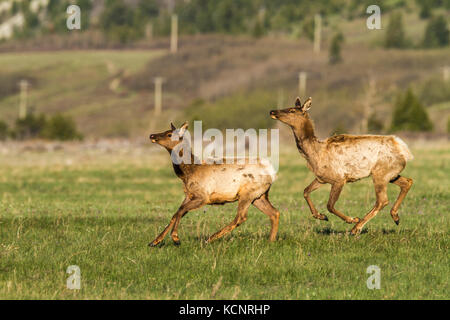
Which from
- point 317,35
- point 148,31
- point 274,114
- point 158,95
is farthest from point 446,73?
point 274,114

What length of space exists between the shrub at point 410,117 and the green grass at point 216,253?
44.9 metres

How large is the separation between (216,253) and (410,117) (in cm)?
5536

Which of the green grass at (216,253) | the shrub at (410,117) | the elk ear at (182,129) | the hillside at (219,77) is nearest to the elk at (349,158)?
the green grass at (216,253)

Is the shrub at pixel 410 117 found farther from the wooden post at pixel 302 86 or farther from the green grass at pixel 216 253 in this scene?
the green grass at pixel 216 253

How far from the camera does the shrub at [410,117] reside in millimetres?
63656

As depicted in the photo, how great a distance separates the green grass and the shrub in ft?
147

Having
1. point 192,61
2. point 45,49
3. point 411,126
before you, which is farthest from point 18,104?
point 411,126

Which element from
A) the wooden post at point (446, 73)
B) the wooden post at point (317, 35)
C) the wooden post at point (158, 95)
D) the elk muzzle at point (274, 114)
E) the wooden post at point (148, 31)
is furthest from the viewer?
the wooden post at point (148, 31)

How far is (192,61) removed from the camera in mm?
139750

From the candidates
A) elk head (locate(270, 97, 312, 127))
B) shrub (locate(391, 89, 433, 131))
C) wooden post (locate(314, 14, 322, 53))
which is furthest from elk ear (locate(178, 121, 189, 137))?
wooden post (locate(314, 14, 322, 53))

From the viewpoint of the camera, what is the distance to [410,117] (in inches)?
2520
